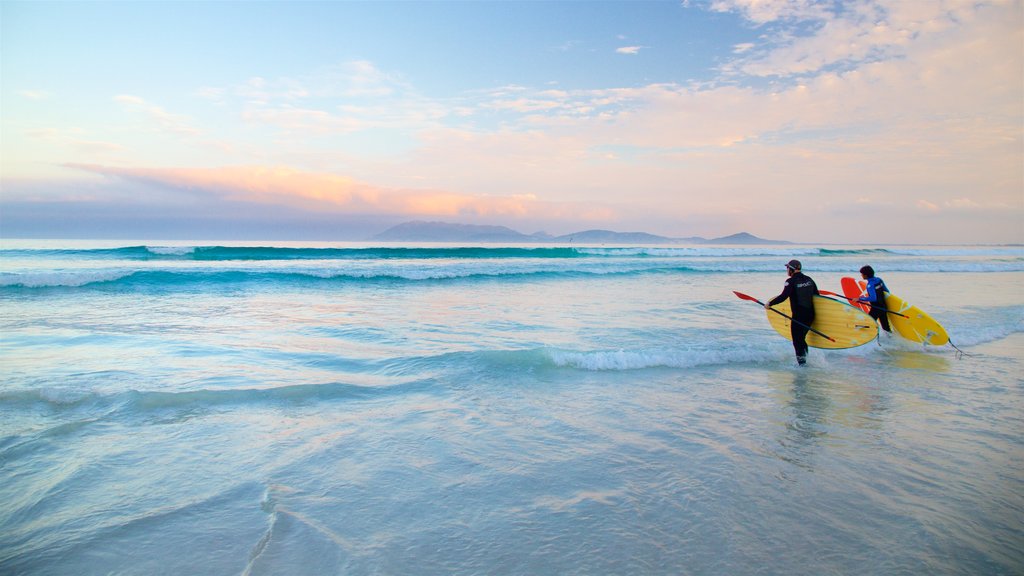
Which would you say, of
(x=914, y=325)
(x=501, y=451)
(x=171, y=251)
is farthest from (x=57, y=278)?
(x=914, y=325)

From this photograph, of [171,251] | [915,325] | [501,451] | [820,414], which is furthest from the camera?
[171,251]

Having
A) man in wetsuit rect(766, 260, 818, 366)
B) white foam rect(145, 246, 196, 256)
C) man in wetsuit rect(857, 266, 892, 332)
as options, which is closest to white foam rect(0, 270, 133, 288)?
white foam rect(145, 246, 196, 256)

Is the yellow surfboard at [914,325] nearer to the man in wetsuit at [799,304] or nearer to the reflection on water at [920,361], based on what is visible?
the reflection on water at [920,361]

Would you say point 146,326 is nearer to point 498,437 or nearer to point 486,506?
point 498,437

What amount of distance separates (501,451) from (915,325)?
927cm

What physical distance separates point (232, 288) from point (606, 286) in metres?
14.6

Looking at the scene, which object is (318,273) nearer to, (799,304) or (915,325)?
(799,304)

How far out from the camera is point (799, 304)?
27.7 ft

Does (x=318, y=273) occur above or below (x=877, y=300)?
below

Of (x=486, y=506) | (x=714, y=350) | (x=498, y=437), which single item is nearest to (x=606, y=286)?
(x=714, y=350)

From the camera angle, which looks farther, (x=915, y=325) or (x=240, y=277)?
(x=240, y=277)

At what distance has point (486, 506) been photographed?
3502mm

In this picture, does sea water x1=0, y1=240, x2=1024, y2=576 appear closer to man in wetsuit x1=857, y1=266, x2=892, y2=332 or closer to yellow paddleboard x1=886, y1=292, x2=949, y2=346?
yellow paddleboard x1=886, y1=292, x2=949, y2=346

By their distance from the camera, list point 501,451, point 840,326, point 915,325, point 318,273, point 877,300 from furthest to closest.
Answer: point 318,273 → point 877,300 → point 915,325 → point 840,326 → point 501,451
